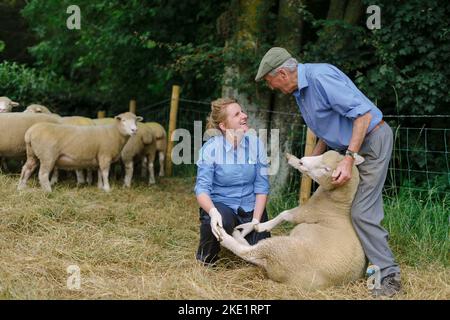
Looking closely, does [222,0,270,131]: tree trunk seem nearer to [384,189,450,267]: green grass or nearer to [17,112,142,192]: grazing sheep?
[17,112,142,192]: grazing sheep

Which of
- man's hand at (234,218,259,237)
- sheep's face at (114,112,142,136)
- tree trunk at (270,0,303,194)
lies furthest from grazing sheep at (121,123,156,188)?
man's hand at (234,218,259,237)

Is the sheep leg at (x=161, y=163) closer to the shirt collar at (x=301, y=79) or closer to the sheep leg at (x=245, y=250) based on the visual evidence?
the sheep leg at (x=245, y=250)

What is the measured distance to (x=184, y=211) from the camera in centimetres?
729

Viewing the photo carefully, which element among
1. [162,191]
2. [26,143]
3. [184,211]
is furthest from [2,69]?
[184,211]

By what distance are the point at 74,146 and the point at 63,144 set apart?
17cm

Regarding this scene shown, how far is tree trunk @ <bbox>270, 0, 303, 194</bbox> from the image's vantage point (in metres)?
8.05

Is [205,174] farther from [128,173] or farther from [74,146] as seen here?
[128,173]

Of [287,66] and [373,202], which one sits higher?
[287,66]

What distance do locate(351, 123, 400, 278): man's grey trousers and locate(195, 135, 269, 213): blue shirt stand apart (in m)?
1.00

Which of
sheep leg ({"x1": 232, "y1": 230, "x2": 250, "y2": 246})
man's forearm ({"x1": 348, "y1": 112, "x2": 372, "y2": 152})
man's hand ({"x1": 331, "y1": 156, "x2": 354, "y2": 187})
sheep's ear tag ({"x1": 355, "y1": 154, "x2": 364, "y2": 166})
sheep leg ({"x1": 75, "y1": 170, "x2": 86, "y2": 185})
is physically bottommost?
sheep leg ({"x1": 75, "y1": 170, "x2": 86, "y2": 185})

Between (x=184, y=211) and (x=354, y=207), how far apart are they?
3.41 metres

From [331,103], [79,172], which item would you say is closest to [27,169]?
[79,172]

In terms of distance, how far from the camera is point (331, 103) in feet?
13.7
